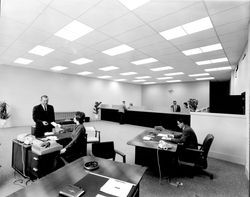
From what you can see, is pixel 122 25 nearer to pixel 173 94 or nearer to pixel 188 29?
pixel 188 29

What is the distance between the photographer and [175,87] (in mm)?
12734

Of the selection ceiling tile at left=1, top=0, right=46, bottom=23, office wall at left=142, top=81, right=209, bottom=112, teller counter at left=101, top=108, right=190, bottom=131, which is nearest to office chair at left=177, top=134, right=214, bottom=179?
ceiling tile at left=1, top=0, right=46, bottom=23

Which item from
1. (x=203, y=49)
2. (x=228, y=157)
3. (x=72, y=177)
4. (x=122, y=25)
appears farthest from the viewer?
(x=203, y=49)

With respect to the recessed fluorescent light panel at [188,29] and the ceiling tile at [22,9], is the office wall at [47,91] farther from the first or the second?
the recessed fluorescent light panel at [188,29]

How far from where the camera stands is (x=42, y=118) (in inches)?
140

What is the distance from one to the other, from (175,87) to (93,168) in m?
12.5

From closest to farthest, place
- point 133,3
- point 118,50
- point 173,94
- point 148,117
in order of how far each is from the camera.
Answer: point 133,3 → point 118,50 → point 148,117 → point 173,94

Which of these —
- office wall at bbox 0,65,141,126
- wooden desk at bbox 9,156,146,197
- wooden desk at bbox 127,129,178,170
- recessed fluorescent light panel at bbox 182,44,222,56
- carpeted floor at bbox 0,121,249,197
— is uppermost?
recessed fluorescent light panel at bbox 182,44,222,56

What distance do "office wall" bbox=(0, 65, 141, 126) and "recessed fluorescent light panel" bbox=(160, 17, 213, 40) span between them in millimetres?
7070

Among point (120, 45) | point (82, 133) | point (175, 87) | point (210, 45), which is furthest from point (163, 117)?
point (175, 87)

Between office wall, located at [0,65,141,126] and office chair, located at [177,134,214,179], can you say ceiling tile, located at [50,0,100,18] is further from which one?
office wall, located at [0,65,141,126]

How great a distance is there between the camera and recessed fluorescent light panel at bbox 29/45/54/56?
4359mm

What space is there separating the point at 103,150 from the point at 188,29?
319 centimetres

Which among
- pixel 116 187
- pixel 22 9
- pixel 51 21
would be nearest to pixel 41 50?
pixel 51 21
